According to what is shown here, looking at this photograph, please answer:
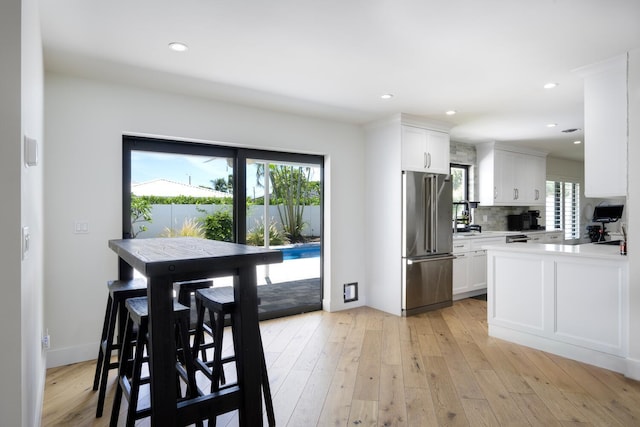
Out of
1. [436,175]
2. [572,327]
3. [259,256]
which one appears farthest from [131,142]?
[572,327]

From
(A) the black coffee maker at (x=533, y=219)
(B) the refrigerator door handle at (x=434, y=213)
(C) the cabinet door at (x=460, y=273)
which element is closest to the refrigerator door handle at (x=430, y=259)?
(B) the refrigerator door handle at (x=434, y=213)

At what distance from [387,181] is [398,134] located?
59cm

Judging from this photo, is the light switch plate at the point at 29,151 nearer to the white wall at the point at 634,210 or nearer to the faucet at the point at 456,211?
the white wall at the point at 634,210

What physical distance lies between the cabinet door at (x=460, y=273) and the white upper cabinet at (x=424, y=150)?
4.23 ft

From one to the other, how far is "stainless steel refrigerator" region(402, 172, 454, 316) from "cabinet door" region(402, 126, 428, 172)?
0.12m

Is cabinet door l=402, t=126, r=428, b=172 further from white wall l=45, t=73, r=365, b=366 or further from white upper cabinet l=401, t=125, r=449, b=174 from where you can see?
white wall l=45, t=73, r=365, b=366

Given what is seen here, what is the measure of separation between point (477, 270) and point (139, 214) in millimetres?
4624

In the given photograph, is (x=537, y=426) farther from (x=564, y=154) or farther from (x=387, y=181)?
(x=564, y=154)

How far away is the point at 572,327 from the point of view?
3.06 metres

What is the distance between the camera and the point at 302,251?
15.2 feet

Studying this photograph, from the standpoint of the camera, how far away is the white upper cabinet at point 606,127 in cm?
283

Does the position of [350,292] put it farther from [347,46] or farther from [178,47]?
[178,47]

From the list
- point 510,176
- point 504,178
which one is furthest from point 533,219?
point 504,178

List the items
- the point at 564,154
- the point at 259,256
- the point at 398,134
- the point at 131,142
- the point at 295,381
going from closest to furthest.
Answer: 1. the point at 259,256
2. the point at 295,381
3. the point at 131,142
4. the point at 398,134
5. the point at 564,154
